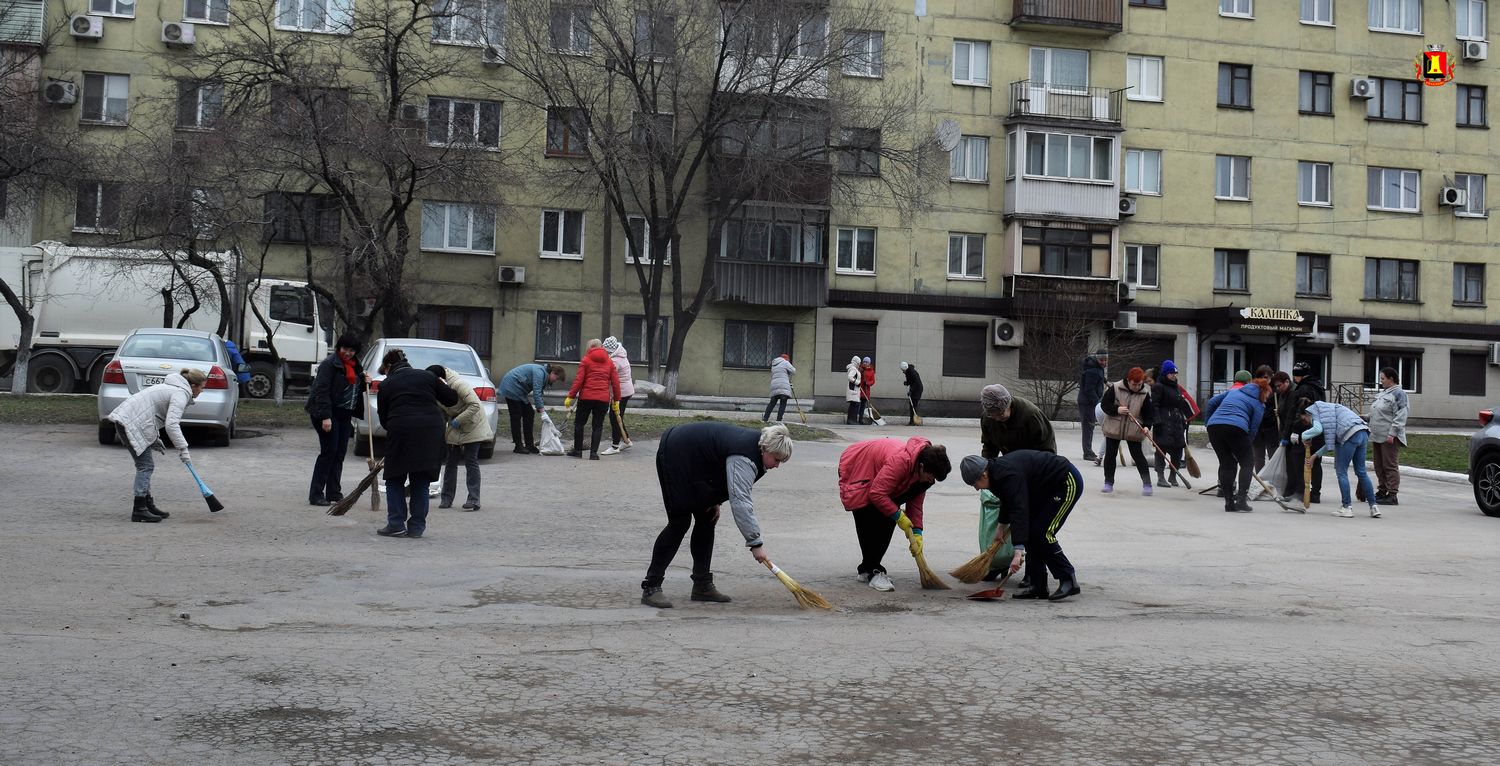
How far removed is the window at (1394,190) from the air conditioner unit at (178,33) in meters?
36.7

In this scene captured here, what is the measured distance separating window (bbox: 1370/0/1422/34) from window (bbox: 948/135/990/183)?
1433 cm

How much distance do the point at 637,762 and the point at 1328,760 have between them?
2856mm

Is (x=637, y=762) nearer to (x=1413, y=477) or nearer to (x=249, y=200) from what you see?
(x=1413, y=477)

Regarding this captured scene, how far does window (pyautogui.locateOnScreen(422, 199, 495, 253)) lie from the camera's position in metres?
38.2

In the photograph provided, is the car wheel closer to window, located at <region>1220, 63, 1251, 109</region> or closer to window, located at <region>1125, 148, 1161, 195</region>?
window, located at <region>1125, 148, 1161, 195</region>

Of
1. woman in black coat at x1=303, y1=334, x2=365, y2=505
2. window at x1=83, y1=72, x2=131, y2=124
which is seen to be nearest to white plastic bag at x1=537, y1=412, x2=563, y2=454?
woman in black coat at x1=303, y1=334, x2=365, y2=505

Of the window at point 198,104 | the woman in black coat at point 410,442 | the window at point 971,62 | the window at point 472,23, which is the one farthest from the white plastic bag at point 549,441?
the window at point 971,62

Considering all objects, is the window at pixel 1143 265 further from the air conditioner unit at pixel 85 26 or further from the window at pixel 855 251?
the air conditioner unit at pixel 85 26

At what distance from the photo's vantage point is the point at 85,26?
3634cm

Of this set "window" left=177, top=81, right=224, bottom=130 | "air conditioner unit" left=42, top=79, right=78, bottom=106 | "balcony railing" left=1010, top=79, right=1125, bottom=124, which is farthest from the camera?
"balcony railing" left=1010, top=79, right=1125, bottom=124

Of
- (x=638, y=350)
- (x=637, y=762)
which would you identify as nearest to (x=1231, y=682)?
(x=637, y=762)

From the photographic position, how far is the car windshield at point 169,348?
19391 mm

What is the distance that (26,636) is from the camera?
7289 millimetres

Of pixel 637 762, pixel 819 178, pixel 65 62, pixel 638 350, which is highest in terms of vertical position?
pixel 65 62
